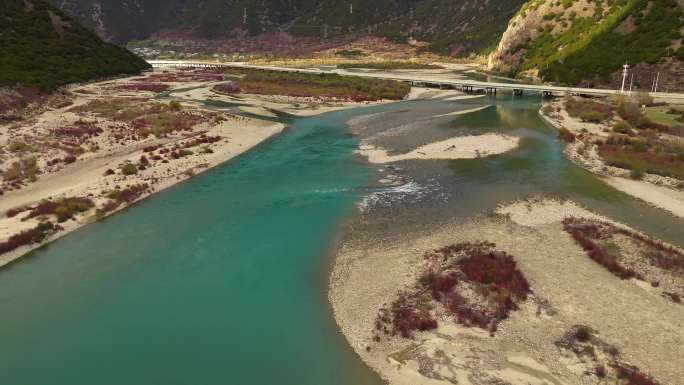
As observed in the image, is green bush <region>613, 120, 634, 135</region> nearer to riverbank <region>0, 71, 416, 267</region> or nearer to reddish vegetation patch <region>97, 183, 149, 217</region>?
riverbank <region>0, 71, 416, 267</region>

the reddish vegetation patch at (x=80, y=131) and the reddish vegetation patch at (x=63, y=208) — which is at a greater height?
the reddish vegetation patch at (x=80, y=131)

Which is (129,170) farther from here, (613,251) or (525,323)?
(613,251)

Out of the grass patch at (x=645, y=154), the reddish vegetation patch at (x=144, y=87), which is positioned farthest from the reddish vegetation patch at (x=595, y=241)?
the reddish vegetation patch at (x=144, y=87)

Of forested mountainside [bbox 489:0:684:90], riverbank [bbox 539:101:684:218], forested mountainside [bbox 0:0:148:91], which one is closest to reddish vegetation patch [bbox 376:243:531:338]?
riverbank [bbox 539:101:684:218]

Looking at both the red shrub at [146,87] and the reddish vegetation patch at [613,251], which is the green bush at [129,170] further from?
the red shrub at [146,87]

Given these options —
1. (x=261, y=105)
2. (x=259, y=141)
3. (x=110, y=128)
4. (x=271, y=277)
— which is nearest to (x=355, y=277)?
(x=271, y=277)

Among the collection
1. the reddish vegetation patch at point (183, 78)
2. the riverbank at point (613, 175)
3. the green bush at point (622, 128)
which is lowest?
the riverbank at point (613, 175)
